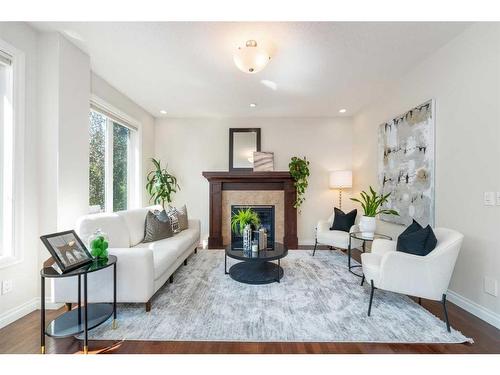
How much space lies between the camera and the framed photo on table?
1.53 m

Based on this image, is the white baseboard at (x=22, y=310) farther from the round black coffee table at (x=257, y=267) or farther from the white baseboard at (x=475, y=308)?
the white baseboard at (x=475, y=308)

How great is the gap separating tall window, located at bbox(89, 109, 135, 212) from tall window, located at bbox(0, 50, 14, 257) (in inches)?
36.2

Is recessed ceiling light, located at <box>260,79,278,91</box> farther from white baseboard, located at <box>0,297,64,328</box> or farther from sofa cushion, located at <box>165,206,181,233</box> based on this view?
white baseboard, located at <box>0,297,64,328</box>

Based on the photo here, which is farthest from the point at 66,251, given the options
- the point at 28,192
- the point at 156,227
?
the point at 156,227

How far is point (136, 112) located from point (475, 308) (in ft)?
16.8

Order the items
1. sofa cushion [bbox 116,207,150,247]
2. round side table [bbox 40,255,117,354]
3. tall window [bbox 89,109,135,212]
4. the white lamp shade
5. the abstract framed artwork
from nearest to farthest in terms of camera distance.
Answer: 1. round side table [bbox 40,255,117,354]
2. the abstract framed artwork
3. sofa cushion [bbox 116,207,150,247]
4. tall window [bbox 89,109,135,212]
5. the white lamp shade

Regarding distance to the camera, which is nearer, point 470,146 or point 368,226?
point 470,146

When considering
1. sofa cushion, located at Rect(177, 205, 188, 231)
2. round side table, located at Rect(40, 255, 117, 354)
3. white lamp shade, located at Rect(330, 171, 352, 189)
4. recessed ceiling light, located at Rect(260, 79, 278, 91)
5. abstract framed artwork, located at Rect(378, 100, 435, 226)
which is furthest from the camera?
white lamp shade, located at Rect(330, 171, 352, 189)

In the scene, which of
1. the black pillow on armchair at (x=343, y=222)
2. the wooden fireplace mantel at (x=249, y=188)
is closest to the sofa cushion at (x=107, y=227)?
the wooden fireplace mantel at (x=249, y=188)

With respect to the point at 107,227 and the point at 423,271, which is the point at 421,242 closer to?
the point at 423,271

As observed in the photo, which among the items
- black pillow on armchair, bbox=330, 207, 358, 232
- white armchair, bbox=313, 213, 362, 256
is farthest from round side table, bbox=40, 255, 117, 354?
black pillow on armchair, bbox=330, 207, 358, 232

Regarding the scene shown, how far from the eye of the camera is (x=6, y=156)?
6.53 feet

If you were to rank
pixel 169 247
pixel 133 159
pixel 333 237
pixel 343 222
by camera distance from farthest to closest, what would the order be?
pixel 133 159 < pixel 343 222 < pixel 333 237 < pixel 169 247
